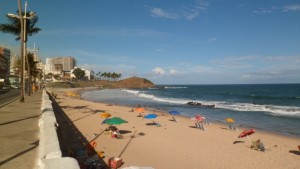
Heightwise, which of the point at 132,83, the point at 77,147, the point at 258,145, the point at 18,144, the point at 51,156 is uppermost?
the point at 132,83

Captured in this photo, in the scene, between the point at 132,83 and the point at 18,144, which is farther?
the point at 132,83

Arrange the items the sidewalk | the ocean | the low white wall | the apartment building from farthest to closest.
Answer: the apartment building < the ocean < the sidewalk < the low white wall

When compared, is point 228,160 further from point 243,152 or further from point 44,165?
point 44,165

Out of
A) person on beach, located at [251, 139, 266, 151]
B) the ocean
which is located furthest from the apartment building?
person on beach, located at [251, 139, 266, 151]

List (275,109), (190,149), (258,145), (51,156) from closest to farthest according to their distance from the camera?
(51,156) → (190,149) → (258,145) → (275,109)

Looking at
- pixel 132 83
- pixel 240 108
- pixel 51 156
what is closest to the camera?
Result: pixel 51 156

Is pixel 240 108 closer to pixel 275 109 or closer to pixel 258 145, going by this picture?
pixel 275 109

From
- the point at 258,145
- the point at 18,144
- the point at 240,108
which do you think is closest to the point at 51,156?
the point at 18,144

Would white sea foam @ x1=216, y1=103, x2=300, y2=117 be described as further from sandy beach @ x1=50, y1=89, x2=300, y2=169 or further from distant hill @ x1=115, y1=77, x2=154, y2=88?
distant hill @ x1=115, y1=77, x2=154, y2=88

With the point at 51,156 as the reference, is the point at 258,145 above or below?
below

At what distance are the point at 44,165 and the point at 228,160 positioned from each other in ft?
35.0

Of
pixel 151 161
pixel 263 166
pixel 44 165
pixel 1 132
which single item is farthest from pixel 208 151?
pixel 44 165

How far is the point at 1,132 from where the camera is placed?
940 centimetres

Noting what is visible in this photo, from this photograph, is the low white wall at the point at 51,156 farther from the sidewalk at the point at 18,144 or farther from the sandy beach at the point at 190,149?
the sandy beach at the point at 190,149
